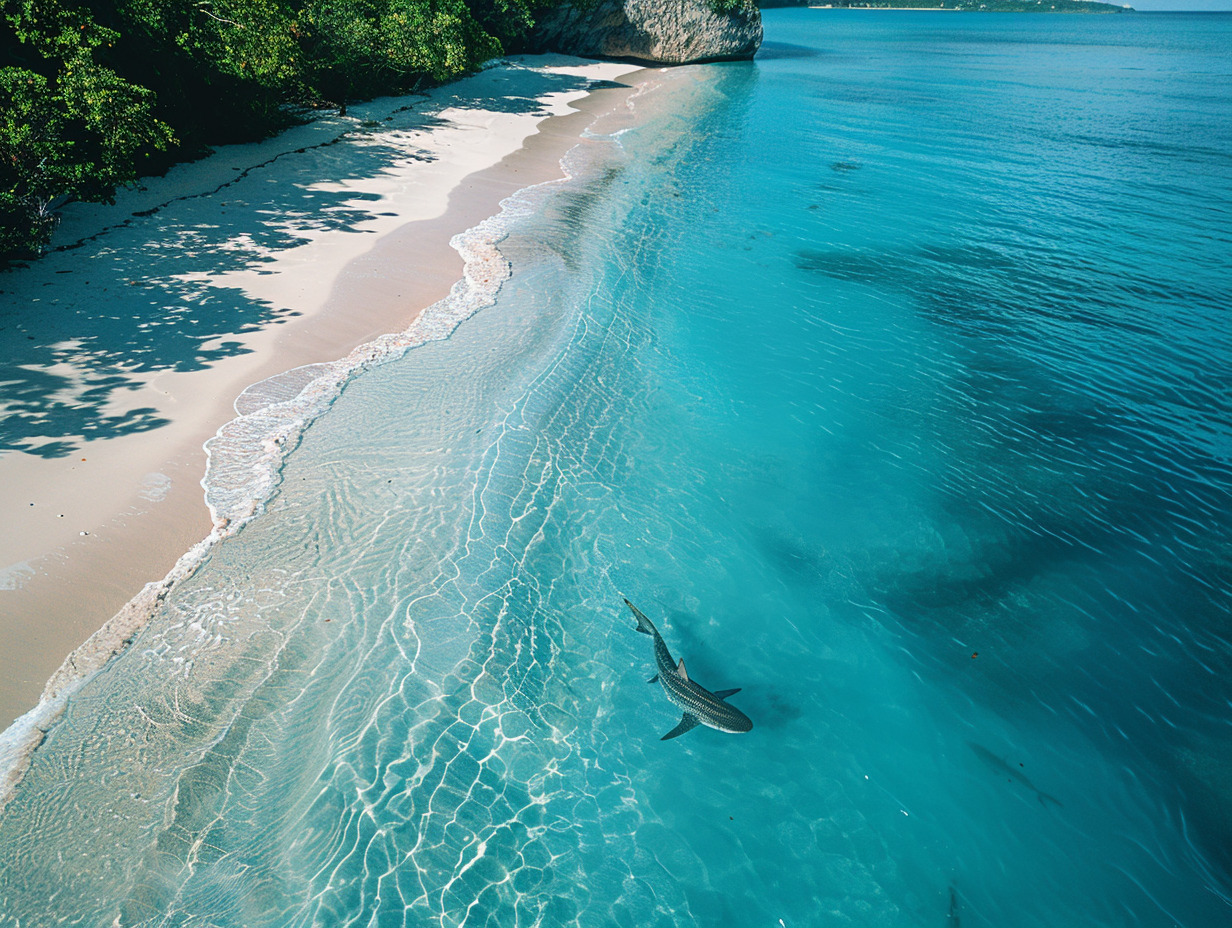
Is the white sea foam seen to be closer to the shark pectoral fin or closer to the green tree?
the shark pectoral fin

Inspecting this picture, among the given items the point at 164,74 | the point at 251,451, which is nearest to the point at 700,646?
the point at 251,451

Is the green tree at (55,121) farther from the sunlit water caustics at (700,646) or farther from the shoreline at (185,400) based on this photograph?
the sunlit water caustics at (700,646)

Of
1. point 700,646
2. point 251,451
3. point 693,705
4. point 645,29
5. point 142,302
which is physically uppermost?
point 645,29

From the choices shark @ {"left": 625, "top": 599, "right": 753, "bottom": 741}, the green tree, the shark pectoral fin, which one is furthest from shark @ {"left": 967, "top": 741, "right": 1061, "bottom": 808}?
the green tree

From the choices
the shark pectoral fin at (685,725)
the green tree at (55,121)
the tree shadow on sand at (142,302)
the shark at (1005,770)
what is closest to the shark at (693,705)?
the shark pectoral fin at (685,725)

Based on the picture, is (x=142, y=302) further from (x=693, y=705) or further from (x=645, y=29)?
(x=645, y=29)

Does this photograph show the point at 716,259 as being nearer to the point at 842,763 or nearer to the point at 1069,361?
the point at 1069,361
